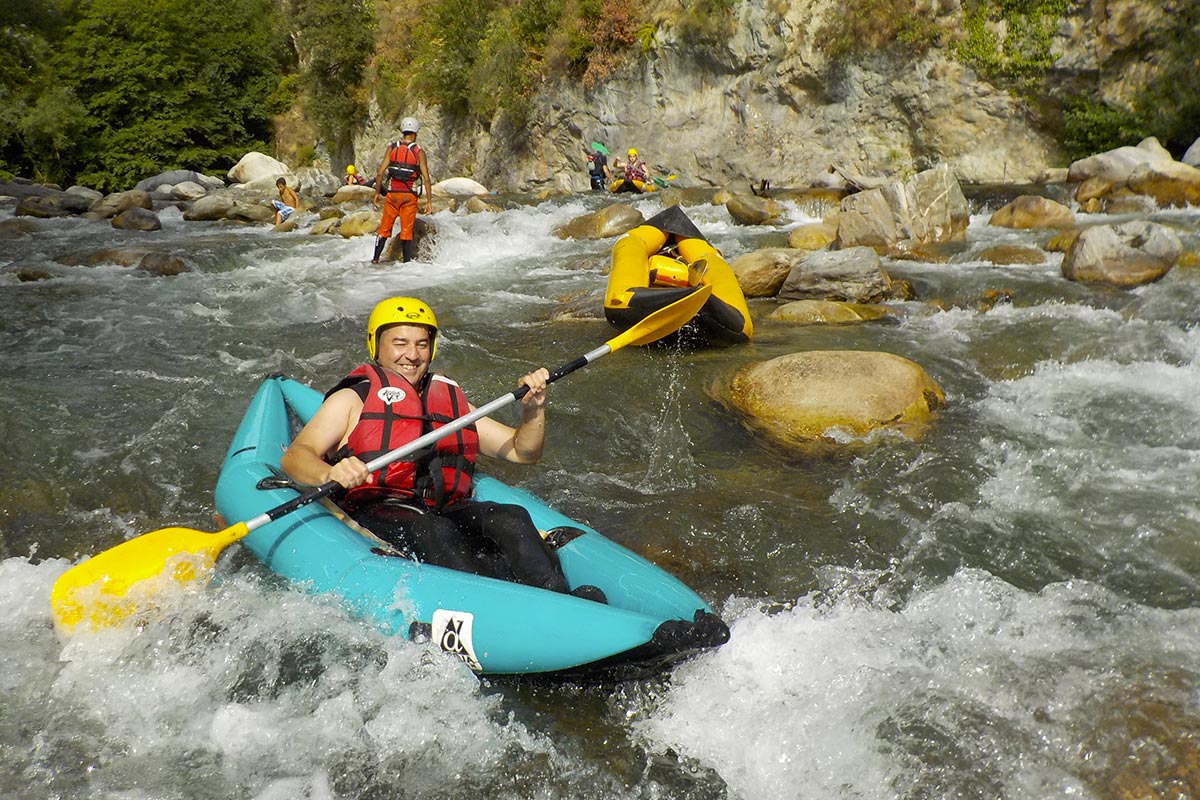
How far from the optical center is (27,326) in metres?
6.57

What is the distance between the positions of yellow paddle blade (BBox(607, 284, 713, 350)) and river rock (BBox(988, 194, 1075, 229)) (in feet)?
20.3

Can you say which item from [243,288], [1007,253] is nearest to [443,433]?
[243,288]

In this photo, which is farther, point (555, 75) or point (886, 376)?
point (555, 75)

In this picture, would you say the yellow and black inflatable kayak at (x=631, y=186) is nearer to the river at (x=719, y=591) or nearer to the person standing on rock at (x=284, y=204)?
the person standing on rock at (x=284, y=204)

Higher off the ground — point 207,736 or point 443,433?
point 443,433

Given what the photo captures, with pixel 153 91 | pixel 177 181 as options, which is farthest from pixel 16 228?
pixel 153 91

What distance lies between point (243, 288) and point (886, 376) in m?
6.36

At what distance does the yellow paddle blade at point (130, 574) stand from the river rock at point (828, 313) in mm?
4718

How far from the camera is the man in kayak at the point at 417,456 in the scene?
2832mm

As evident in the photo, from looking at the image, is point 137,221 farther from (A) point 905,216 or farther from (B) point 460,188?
(A) point 905,216

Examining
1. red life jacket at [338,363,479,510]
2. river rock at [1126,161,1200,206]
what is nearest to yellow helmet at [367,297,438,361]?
red life jacket at [338,363,479,510]

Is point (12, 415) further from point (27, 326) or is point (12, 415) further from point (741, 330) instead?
point (741, 330)

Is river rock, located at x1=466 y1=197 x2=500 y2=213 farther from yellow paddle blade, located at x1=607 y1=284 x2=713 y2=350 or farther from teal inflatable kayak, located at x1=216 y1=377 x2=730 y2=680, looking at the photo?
teal inflatable kayak, located at x1=216 y1=377 x2=730 y2=680

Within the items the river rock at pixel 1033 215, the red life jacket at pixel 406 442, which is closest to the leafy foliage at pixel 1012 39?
the river rock at pixel 1033 215
